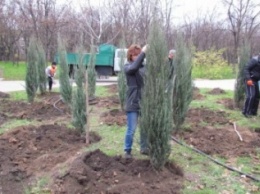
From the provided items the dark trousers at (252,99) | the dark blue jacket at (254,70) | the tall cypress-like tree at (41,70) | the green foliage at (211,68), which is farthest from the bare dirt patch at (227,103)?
the green foliage at (211,68)

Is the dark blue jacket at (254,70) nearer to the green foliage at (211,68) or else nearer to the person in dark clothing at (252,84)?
the person in dark clothing at (252,84)

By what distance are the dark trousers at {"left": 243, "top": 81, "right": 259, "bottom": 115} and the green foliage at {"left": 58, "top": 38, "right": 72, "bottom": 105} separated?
4.88 metres

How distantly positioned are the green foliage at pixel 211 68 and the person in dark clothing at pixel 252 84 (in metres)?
16.6

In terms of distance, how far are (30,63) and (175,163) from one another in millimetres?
7948

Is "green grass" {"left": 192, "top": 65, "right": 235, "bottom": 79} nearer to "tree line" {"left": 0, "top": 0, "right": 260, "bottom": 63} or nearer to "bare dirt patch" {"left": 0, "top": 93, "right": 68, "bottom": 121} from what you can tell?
"tree line" {"left": 0, "top": 0, "right": 260, "bottom": 63}

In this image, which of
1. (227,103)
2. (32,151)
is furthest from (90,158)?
(227,103)

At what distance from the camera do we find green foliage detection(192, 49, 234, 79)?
25.8 m

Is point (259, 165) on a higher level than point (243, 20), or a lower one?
lower

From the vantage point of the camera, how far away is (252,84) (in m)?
8.38

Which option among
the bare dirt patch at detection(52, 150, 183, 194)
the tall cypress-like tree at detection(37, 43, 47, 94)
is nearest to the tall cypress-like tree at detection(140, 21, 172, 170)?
the bare dirt patch at detection(52, 150, 183, 194)

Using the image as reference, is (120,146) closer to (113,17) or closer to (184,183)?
(184,183)

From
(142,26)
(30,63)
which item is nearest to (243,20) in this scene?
(142,26)

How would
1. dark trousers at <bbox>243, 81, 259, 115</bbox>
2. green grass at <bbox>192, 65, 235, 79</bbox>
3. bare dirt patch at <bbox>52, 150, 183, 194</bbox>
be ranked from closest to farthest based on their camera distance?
bare dirt patch at <bbox>52, 150, 183, 194</bbox> < dark trousers at <bbox>243, 81, 259, 115</bbox> < green grass at <bbox>192, 65, 235, 79</bbox>

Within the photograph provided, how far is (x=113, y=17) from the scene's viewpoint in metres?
31.7
